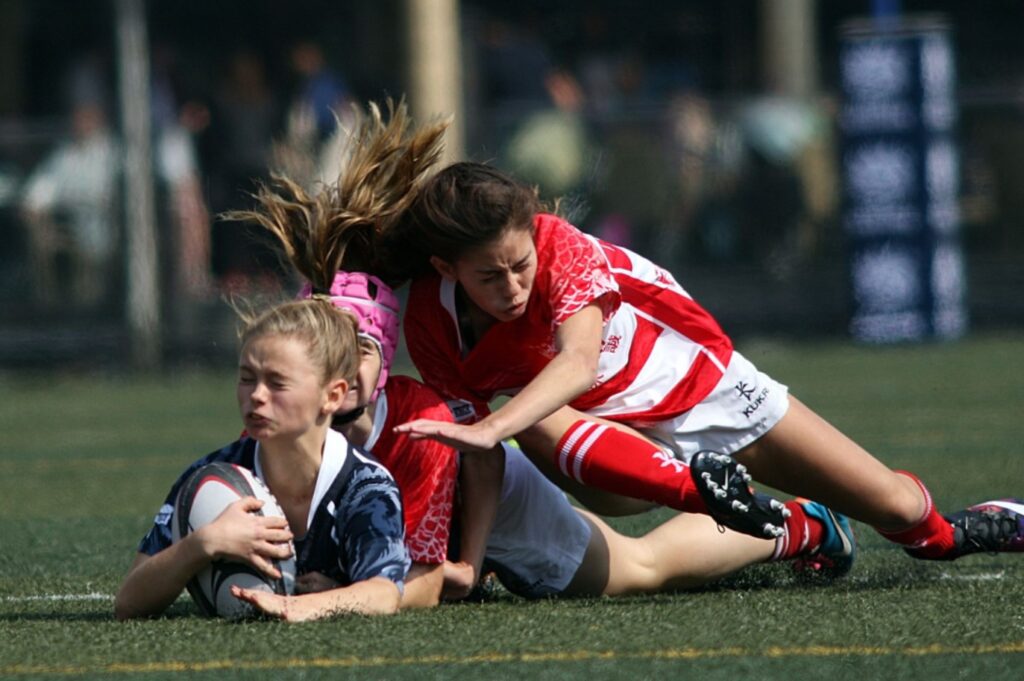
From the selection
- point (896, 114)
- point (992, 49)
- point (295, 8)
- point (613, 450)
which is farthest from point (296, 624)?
point (992, 49)

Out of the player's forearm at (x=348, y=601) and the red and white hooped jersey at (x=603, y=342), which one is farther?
the red and white hooped jersey at (x=603, y=342)

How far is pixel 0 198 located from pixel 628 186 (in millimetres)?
4237

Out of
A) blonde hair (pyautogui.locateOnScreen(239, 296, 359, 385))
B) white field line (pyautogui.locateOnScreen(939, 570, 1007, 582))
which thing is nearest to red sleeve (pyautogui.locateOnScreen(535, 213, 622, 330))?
blonde hair (pyautogui.locateOnScreen(239, 296, 359, 385))

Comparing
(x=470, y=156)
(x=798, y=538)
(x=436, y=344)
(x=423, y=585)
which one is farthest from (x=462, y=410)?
(x=470, y=156)

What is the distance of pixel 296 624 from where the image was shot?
4070 millimetres

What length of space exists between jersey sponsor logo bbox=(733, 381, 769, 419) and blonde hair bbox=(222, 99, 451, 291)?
0.94m

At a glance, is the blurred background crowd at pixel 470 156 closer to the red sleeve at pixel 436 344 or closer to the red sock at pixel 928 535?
the red sleeve at pixel 436 344

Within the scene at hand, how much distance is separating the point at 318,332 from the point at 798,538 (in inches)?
53.3

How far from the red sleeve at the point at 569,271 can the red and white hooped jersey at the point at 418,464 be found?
0.37m

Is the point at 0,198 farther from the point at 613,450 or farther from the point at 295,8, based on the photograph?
the point at 613,450

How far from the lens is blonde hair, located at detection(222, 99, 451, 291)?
470 centimetres

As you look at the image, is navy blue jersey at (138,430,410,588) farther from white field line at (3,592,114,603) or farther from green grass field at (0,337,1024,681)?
white field line at (3,592,114,603)

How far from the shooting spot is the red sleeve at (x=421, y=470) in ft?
14.3

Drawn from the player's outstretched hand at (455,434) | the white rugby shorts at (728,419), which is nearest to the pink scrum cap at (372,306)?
the player's outstretched hand at (455,434)
